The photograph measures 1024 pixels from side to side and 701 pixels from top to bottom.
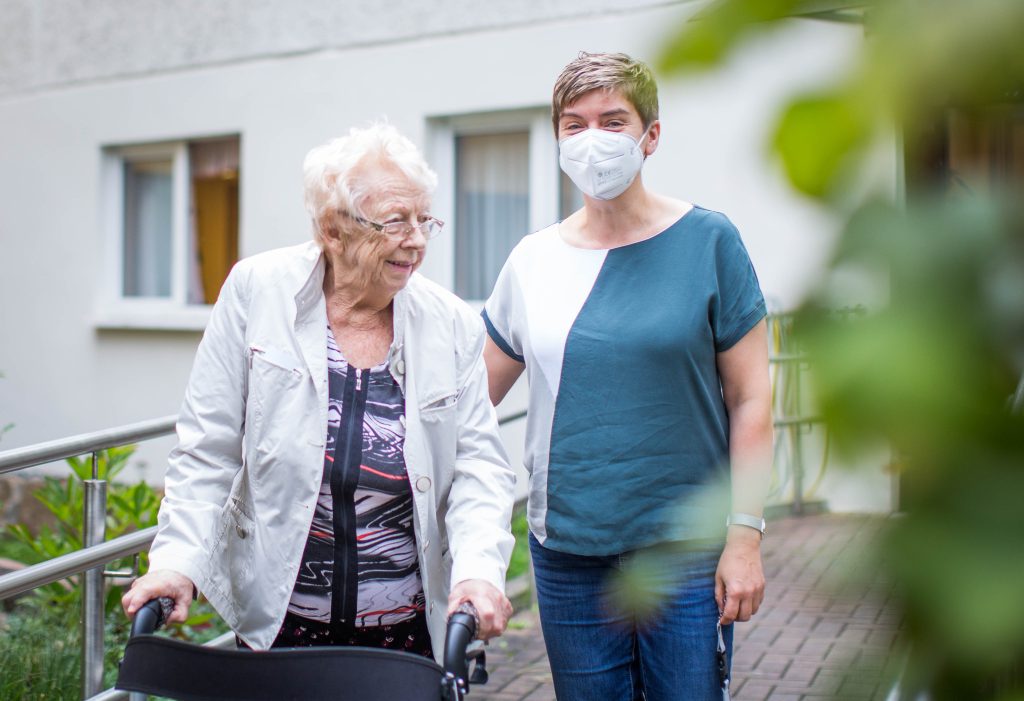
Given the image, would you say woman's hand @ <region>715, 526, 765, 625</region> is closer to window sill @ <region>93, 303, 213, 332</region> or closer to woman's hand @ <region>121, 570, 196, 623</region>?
woman's hand @ <region>121, 570, 196, 623</region>

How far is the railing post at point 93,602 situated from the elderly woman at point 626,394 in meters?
1.52

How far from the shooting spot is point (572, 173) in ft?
8.36

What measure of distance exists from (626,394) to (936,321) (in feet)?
6.55

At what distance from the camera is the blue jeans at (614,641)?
237cm

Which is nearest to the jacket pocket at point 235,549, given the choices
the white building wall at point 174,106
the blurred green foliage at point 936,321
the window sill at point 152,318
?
the blurred green foliage at point 936,321

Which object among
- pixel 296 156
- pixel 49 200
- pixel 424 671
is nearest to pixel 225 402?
pixel 424 671

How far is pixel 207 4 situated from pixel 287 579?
7.69m

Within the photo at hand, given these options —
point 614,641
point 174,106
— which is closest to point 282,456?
point 614,641

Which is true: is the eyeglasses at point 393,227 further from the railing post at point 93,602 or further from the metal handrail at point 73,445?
the railing post at point 93,602

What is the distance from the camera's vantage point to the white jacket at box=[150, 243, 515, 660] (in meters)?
2.30

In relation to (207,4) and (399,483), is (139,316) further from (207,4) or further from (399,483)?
(399,483)

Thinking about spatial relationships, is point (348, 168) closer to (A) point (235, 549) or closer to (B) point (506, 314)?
(B) point (506, 314)

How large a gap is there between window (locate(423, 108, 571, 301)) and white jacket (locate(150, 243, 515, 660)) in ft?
17.8

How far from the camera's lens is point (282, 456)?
229 centimetres
